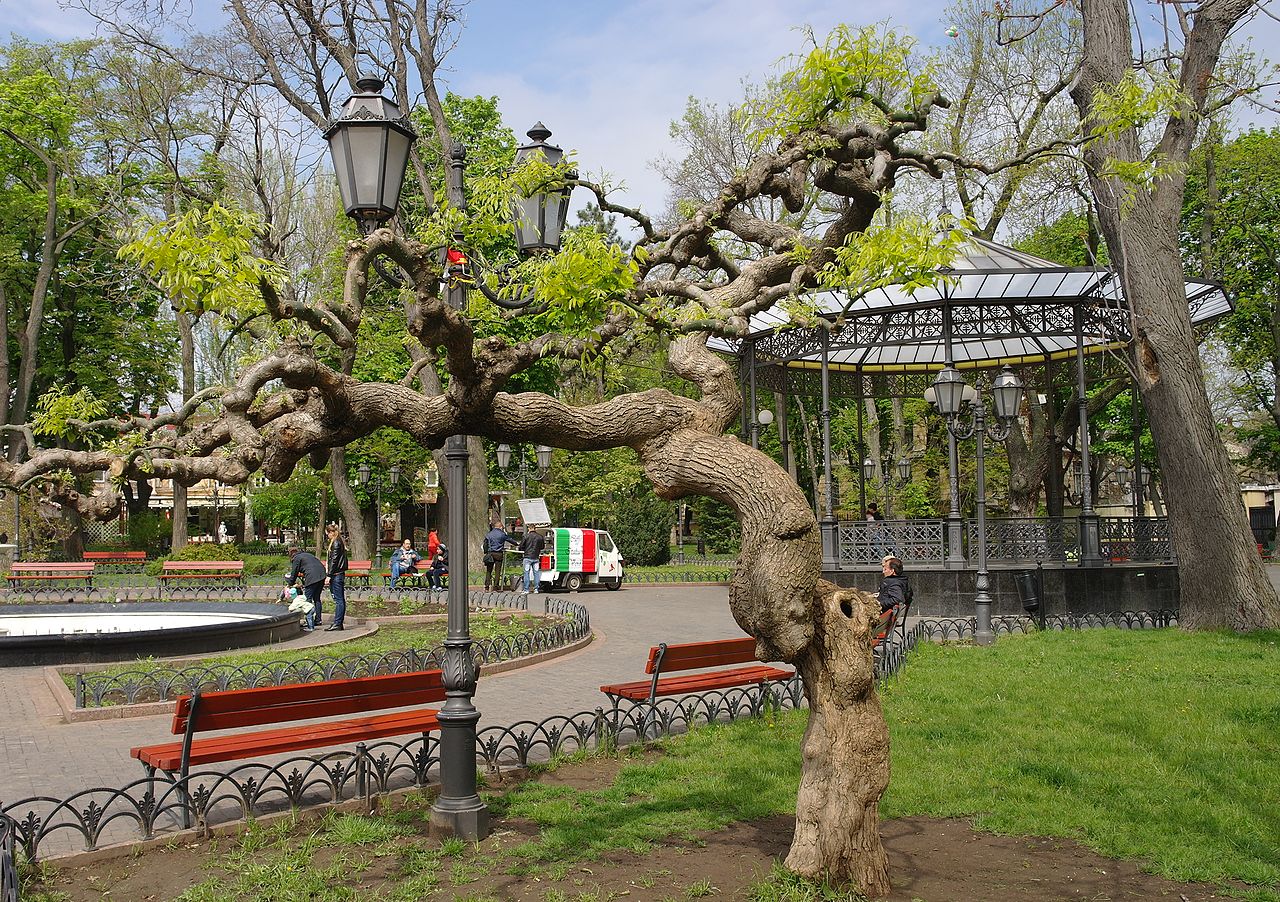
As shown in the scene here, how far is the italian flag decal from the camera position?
2472 centimetres

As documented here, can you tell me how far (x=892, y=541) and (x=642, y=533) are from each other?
18.7 meters

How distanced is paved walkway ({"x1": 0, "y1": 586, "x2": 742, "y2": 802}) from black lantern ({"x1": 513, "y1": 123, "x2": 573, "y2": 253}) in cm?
453

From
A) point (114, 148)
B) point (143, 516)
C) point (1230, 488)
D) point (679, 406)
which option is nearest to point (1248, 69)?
point (1230, 488)

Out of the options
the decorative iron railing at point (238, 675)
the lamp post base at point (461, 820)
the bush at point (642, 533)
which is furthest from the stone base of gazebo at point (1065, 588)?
the bush at point (642, 533)

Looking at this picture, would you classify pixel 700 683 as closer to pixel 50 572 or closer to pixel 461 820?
pixel 461 820

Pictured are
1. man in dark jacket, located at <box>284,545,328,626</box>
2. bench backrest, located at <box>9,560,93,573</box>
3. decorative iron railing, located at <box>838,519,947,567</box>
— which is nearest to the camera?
man in dark jacket, located at <box>284,545,328,626</box>

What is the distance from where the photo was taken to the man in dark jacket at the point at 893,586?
11.8 metres

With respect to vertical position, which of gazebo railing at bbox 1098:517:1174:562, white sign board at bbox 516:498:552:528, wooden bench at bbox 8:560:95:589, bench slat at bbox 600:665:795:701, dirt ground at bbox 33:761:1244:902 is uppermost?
white sign board at bbox 516:498:552:528

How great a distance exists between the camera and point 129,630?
46.9 ft

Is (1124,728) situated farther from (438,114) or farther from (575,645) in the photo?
(438,114)

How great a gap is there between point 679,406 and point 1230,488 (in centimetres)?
1140

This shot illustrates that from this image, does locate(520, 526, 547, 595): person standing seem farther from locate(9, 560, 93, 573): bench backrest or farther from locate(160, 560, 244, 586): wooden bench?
locate(9, 560, 93, 573): bench backrest

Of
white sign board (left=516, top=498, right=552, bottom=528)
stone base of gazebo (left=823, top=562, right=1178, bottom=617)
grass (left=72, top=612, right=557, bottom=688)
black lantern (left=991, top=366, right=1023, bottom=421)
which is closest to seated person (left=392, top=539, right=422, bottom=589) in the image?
white sign board (left=516, top=498, right=552, bottom=528)

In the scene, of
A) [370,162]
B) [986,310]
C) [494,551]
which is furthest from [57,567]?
[370,162]
